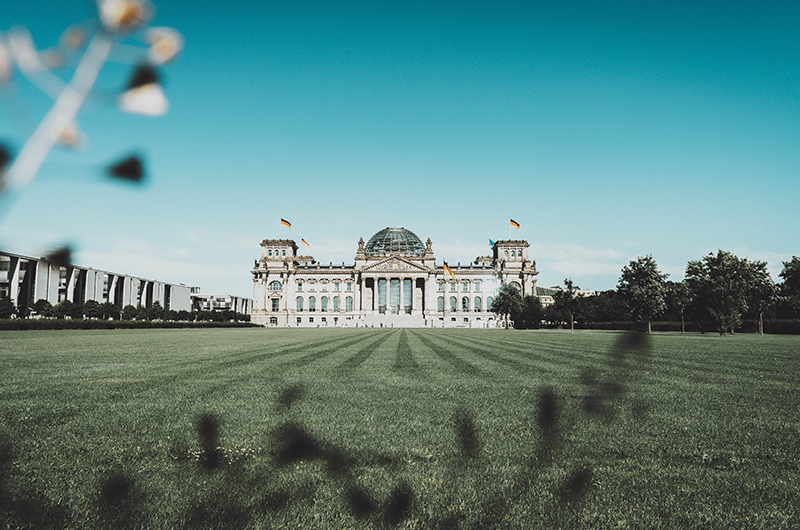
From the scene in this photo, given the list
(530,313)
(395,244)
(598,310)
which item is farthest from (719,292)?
(395,244)

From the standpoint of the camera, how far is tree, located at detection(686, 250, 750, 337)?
45375 mm

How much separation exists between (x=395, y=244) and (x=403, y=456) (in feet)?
424

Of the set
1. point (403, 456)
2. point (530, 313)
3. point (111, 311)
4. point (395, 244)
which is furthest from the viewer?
point (395, 244)

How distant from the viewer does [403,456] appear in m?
5.89

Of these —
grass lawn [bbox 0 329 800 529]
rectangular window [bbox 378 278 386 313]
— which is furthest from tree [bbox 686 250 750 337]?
rectangular window [bbox 378 278 386 313]

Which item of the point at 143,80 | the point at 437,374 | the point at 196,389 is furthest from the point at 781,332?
the point at 143,80

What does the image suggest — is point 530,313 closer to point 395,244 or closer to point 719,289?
point 719,289

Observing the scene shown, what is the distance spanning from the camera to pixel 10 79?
774 millimetres

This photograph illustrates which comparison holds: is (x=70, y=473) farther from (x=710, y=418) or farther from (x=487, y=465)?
(x=710, y=418)

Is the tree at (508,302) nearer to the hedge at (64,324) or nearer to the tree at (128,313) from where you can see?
the hedge at (64,324)

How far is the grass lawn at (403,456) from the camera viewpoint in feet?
13.7

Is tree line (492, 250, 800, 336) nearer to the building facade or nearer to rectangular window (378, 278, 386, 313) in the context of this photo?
the building facade

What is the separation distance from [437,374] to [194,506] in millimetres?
10069

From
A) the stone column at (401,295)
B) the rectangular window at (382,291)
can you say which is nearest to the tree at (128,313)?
the rectangular window at (382,291)
